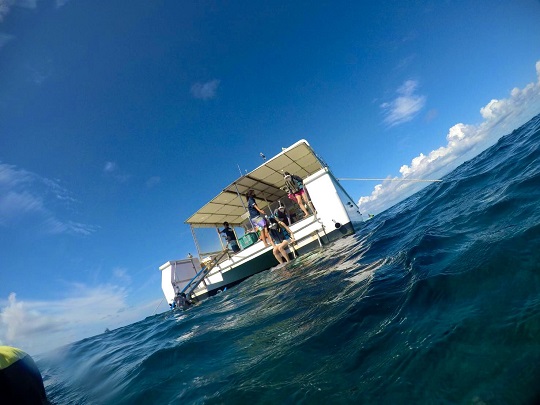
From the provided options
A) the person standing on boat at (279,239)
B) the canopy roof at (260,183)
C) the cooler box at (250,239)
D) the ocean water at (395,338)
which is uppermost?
the canopy roof at (260,183)

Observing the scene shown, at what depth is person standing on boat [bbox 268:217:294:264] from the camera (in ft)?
35.2

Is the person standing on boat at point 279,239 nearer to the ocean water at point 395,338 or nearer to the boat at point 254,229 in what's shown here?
the boat at point 254,229

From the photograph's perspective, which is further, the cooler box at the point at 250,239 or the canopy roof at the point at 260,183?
the canopy roof at the point at 260,183

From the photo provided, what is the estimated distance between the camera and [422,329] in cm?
204

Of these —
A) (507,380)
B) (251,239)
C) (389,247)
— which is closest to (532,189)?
(389,247)

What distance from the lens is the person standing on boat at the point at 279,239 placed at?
10.7m

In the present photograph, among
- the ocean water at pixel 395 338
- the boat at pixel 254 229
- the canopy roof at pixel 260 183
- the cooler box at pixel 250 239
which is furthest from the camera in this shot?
the canopy roof at pixel 260 183

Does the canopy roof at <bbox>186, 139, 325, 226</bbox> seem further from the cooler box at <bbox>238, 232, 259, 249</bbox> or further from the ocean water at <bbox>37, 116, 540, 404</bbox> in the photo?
the ocean water at <bbox>37, 116, 540, 404</bbox>

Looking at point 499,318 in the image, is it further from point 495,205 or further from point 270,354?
point 495,205

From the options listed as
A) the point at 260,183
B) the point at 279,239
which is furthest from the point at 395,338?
the point at 260,183

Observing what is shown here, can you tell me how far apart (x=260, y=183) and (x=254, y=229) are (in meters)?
3.93

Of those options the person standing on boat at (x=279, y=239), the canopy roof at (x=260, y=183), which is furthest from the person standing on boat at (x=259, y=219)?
the canopy roof at (x=260, y=183)

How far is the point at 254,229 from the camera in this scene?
41.3ft

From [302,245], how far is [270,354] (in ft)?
27.6
